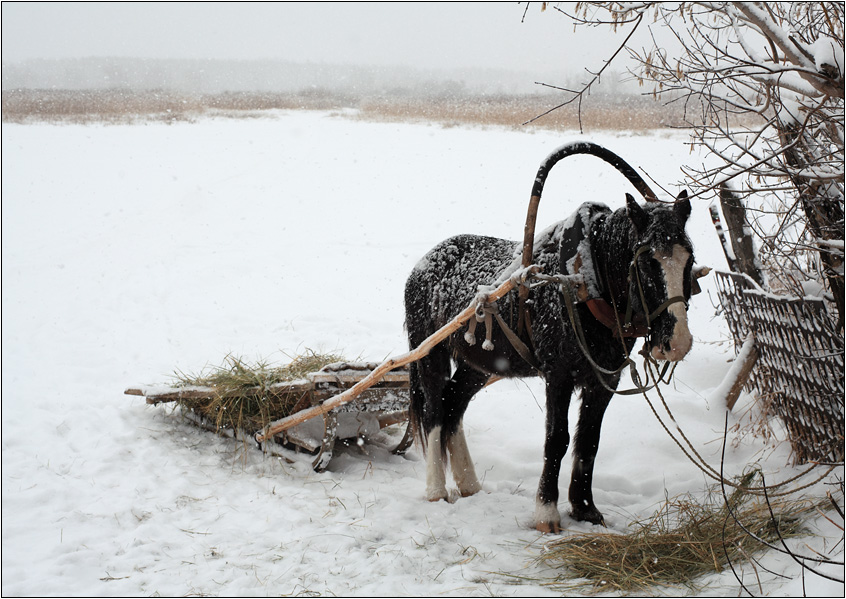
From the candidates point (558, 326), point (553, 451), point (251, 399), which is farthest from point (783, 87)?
point (251, 399)

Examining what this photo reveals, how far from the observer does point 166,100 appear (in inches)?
902

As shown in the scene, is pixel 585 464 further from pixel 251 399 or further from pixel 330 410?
pixel 251 399

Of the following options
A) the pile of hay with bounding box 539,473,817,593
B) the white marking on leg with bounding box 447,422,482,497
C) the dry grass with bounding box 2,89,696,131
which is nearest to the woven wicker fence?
the pile of hay with bounding box 539,473,817,593

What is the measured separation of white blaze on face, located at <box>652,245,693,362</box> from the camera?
2869mm

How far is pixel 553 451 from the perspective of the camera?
11.8 ft

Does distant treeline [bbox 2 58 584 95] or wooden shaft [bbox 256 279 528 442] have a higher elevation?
distant treeline [bbox 2 58 584 95]

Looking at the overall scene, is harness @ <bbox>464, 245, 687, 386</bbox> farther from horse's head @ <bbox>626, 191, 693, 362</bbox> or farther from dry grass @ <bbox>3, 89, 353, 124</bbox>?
dry grass @ <bbox>3, 89, 353, 124</bbox>

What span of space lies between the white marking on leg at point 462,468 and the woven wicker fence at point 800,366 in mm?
2157

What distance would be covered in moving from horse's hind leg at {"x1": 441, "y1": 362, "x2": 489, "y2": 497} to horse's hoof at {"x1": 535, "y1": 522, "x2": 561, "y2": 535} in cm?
84

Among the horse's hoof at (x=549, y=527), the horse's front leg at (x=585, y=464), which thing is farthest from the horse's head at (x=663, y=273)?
the horse's hoof at (x=549, y=527)

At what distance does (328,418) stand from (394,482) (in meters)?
A: 0.68

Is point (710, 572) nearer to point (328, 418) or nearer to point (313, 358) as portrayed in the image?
point (328, 418)

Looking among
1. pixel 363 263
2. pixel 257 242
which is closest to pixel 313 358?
pixel 363 263

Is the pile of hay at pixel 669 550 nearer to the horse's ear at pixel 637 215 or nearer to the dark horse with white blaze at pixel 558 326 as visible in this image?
the dark horse with white blaze at pixel 558 326
